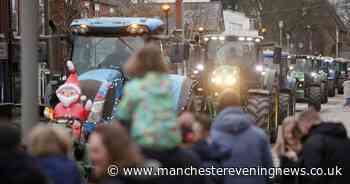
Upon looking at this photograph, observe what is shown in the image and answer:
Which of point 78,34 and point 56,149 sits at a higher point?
point 78,34

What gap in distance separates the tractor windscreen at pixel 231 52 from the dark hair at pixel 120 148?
713 inches

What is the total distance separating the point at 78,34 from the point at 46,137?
10953 mm

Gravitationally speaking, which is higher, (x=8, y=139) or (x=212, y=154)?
(x=8, y=139)

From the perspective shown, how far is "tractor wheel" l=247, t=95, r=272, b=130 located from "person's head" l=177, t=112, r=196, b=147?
45.6 ft

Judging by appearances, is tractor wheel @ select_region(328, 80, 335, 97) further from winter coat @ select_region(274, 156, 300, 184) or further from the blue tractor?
winter coat @ select_region(274, 156, 300, 184)

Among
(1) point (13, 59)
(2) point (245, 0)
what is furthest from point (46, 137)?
(2) point (245, 0)

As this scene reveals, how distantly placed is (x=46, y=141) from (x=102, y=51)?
10664mm

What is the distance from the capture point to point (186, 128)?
7637 millimetres

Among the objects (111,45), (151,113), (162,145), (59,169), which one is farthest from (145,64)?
(111,45)

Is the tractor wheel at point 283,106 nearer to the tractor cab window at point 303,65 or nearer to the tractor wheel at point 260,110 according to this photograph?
the tractor wheel at point 260,110

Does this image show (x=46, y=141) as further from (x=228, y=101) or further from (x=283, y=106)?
(x=283, y=106)

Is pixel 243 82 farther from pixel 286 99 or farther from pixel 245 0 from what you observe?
pixel 245 0

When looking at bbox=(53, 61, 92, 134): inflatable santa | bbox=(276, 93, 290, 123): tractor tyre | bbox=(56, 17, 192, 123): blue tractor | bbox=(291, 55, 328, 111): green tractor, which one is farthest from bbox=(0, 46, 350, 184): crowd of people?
bbox=(291, 55, 328, 111): green tractor

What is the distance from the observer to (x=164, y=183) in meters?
6.29
